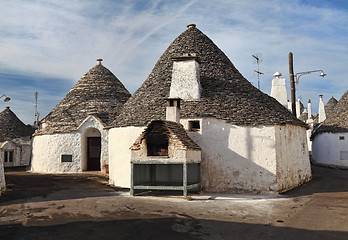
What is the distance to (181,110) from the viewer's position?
14.4m

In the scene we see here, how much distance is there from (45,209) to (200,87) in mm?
8509

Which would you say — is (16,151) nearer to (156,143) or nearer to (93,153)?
(93,153)

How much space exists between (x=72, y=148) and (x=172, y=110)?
11.1 meters

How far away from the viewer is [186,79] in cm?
1528

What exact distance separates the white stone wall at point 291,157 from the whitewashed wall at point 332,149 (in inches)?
372

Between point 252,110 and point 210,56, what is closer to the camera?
point 252,110

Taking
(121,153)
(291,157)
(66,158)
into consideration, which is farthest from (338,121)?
A: (66,158)

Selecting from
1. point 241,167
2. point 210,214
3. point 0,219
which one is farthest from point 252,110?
point 0,219

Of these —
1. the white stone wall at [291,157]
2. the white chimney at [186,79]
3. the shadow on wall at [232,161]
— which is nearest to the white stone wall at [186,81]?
the white chimney at [186,79]

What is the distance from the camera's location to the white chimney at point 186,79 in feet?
49.4

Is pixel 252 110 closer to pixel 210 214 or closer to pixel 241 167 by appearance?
pixel 241 167

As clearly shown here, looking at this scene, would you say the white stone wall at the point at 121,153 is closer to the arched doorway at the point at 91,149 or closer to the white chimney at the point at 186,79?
the white chimney at the point at 186,79

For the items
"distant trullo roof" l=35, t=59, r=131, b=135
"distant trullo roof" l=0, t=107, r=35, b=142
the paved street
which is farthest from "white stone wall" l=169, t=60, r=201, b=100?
"distant trullo roof" l=0, t=107, r=35, b=142

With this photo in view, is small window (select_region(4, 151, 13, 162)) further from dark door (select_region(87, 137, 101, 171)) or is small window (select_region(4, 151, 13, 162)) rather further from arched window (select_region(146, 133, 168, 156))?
arched window (select_region(146, 133, 168, 156))
